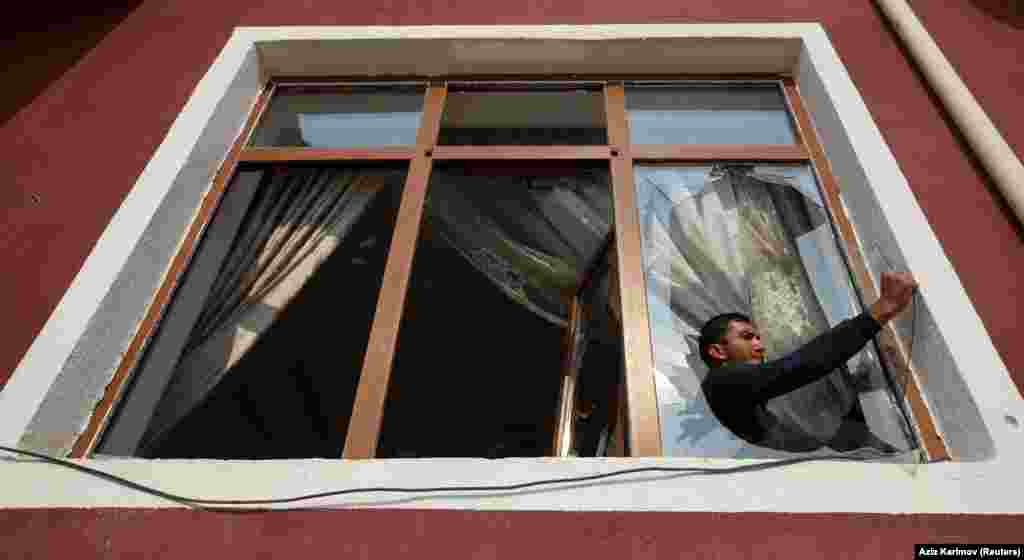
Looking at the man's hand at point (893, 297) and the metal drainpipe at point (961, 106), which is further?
the metal drainpipe at point (961, 106)

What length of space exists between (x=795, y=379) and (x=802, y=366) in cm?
4

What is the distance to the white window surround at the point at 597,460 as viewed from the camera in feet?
5.49

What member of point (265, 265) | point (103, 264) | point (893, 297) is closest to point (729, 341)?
point (893, 297)

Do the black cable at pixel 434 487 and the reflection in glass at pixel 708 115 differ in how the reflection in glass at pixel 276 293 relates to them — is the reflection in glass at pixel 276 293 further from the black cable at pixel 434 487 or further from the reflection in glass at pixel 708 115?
the reflection in glass at pixel 708 115

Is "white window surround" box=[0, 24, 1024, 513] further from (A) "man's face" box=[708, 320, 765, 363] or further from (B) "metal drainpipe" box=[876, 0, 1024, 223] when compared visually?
(A) "man's face" box=[708, 320, 765, 363]

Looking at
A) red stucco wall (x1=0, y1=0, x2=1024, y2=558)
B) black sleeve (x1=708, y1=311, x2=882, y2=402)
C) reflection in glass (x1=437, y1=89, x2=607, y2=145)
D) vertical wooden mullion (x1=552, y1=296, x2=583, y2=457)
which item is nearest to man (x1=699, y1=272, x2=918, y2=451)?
black sleeve (x1=708, y1=311, x2=882, y2=402)

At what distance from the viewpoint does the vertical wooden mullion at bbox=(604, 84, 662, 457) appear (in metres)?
1.94

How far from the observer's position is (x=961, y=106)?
2.57 meters

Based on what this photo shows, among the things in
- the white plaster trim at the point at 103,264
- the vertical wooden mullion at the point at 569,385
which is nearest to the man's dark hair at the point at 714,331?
the vertical wooden mullion at the point at 569,385

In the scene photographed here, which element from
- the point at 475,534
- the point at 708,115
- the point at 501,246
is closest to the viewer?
the point at 475,534

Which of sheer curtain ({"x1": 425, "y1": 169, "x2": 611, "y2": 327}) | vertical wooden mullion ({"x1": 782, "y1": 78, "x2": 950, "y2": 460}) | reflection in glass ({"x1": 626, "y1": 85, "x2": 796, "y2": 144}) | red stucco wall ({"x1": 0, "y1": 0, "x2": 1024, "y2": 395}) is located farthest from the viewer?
reflection in glass ({"x1": 626, "y1": 85, "x2": 796, "y2": 144})

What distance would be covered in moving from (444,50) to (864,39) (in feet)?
6.42

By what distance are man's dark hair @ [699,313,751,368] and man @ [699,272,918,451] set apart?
2.6 inches

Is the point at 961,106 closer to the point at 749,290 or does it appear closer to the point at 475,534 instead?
the point at 749,290
